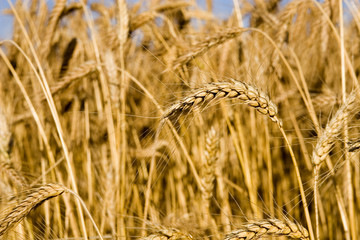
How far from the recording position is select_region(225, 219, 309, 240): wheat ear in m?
0.95

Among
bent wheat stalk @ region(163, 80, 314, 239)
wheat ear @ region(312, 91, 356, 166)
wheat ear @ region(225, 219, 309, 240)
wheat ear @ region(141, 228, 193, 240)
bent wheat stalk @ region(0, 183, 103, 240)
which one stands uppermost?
bent wheat stalk @ region(163, 80, 314, 239)

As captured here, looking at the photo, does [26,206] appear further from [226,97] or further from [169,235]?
[226,97]

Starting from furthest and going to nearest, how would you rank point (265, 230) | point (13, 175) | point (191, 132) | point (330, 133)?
point (191, 132)
point (13, 175)
point (330, 133)
point (265, 230)

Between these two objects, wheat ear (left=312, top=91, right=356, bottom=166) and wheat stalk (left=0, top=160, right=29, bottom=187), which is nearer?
wheat ear (left=312, top=91, right=356, bottom=166)

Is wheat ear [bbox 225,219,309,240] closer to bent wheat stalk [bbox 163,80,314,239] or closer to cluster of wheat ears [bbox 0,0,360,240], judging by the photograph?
cluster of wheat ears [bbox 0,0,360,240]

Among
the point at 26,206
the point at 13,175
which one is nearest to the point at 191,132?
the point at 13,175

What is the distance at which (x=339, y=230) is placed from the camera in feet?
6.21

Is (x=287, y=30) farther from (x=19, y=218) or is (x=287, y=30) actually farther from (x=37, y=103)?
(x=19, y=218)

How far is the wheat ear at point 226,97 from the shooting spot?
1.03 metres

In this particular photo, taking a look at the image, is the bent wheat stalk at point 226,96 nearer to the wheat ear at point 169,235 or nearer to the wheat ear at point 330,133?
the wheat ear at point 330,133

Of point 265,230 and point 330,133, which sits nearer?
point 265,230

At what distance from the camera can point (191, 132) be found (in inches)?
87.6

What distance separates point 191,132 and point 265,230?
128 cm

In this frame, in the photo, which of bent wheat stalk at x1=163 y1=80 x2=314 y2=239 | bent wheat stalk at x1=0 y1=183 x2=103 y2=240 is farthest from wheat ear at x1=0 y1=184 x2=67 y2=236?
bent wheat stalk at x1=163 y1=80 x2=314 y2=239
